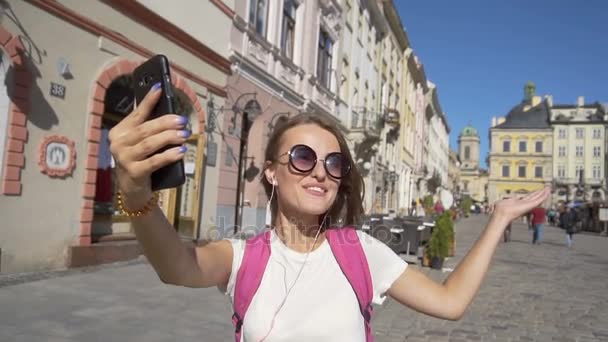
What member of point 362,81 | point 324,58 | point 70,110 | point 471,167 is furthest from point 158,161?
point 471,167

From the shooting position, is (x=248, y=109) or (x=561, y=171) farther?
(x=561, y=171)

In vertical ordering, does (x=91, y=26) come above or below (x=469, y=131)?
below

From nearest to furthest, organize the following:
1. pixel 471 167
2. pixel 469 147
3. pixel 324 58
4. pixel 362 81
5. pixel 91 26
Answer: pixel 91 26 < pixel 324 58 < pixel 362 81 < pixel 471 167 < pixel 469 147

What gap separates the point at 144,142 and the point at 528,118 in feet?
305

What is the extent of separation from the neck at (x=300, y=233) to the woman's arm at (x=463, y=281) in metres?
0.33

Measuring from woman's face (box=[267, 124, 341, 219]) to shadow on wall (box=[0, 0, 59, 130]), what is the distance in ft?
19.8

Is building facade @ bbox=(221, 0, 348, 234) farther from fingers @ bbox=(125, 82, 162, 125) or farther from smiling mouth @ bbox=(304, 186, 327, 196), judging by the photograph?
fingers @ bbox=(125, 82, 162, 125)

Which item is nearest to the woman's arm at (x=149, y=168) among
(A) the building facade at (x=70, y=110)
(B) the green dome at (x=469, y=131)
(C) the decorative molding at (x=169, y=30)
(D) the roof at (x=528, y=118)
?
(A) the building facade at (x=70, y=110)

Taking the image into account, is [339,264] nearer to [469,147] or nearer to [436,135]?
[436,135]

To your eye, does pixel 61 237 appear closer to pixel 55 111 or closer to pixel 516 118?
pixel 55 111

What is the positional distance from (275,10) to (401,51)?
23059mm

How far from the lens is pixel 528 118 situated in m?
83.7

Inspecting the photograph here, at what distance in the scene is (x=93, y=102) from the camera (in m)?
7.53

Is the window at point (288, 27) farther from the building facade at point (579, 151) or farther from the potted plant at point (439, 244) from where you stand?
the building facade at point (579, 151)
